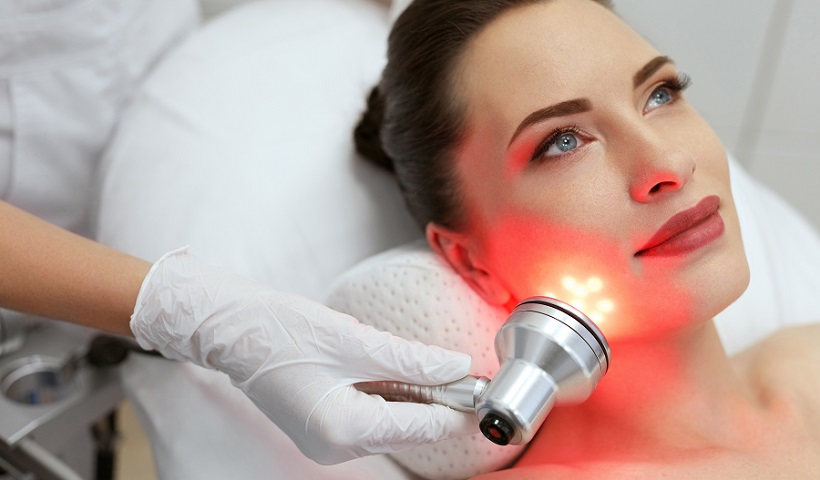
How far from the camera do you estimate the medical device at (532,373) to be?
908 mm

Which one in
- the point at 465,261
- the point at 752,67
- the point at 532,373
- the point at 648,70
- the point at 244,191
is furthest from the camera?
the point at 752,67

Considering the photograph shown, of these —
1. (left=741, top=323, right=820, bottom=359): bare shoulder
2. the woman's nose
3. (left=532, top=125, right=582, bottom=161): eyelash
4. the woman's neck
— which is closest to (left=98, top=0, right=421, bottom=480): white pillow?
the woman's neck

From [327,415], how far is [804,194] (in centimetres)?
198

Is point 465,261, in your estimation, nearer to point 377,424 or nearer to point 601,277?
point 601,277

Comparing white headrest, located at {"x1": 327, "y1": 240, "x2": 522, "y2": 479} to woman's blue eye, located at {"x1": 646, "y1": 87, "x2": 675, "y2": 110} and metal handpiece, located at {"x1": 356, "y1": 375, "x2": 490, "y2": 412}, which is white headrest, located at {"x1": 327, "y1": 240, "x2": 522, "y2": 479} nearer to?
metal handpiece, located at {"x1": 356, "y1": 375, "x2": 490, "y2": 412}

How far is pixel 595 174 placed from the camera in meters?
1.08

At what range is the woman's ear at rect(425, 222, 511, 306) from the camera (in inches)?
49.2

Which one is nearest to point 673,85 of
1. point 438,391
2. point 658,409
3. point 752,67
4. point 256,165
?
point 658,409

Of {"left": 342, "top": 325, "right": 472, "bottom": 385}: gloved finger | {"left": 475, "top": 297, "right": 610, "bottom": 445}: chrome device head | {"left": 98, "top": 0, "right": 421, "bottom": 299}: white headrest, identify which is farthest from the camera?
{"left": 98, "top": 0, "right": 421, "bottom": 299}: white headrest

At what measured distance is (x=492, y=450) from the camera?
1208 mm

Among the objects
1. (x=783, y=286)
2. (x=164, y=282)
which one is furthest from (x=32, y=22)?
(x=783, y=286)

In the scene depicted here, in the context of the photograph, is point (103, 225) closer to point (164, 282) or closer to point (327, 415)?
point (164, 282)

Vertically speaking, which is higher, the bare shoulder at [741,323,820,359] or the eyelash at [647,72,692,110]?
the eyelash at [647,72,692,110]

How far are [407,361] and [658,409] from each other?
433 mm
